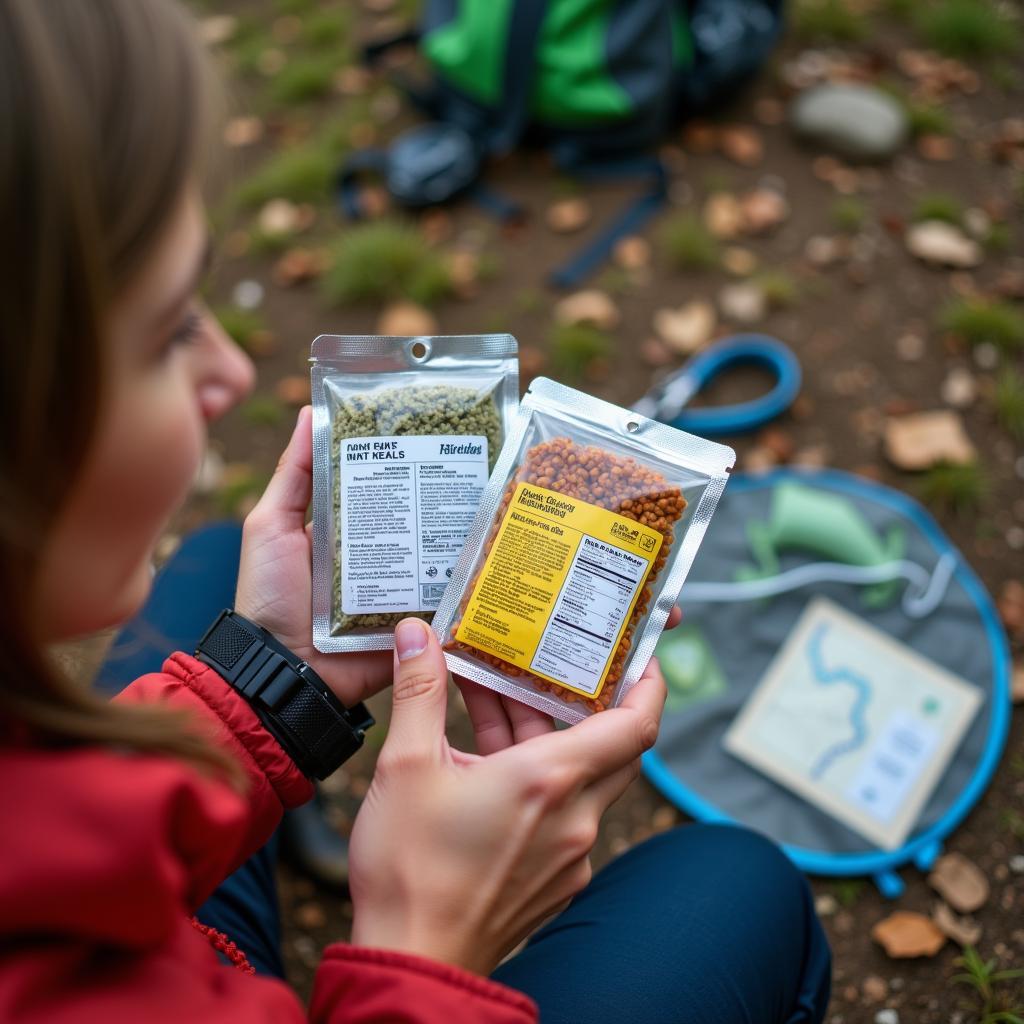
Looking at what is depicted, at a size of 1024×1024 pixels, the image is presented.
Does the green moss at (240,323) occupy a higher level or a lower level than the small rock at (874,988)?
higher

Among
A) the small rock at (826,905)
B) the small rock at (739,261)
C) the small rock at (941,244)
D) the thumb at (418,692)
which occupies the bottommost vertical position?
the small rock at (826,905)

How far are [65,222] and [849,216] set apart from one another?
8.36 ft

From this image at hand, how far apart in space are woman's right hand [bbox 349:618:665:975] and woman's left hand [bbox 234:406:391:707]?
0.27 metres

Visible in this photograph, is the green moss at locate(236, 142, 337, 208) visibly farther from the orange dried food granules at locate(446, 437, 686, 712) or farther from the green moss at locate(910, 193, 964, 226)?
the orange dried food granules at locate(446, 437, 686, 712)

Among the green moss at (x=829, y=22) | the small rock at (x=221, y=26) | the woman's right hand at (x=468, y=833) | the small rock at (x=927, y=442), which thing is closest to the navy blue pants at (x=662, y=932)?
the woman's right hand at (x=468, y=833)

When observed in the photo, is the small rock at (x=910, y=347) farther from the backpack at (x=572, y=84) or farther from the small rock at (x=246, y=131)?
the small rock at (x=246, y=131)

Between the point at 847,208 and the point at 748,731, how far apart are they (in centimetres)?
173

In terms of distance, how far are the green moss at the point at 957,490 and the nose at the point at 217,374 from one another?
1814mm

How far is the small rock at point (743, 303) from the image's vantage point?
8.14ft

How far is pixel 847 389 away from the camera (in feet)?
7.72

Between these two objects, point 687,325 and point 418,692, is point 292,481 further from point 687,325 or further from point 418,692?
point 687,325

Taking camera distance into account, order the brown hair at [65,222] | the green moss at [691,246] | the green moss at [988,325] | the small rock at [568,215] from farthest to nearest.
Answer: the small rock at [568,215]
the green moss at [691,246]
the green moss at [988,325]
the brown hair at [65,222]

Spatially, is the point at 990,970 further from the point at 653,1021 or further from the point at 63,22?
the point at 63,22

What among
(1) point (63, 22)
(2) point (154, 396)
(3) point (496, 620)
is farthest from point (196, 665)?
(1) point (63, 22)
